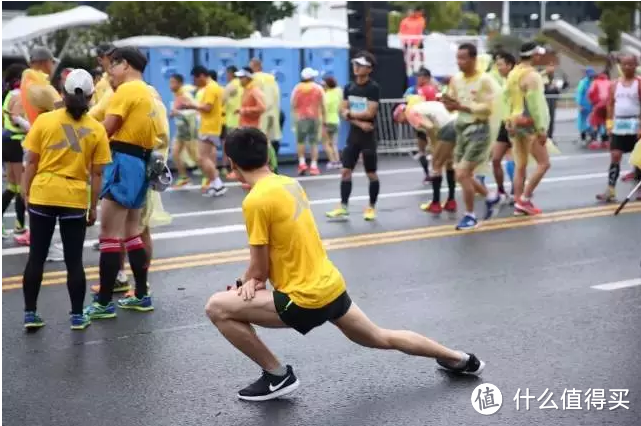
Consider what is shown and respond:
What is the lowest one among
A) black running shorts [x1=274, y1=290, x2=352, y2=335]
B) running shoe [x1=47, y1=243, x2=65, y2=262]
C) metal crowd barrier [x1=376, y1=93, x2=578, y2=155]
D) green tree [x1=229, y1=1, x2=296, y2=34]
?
metal crowd barrier [x1=376, y1=93, x2=578, y2=155]

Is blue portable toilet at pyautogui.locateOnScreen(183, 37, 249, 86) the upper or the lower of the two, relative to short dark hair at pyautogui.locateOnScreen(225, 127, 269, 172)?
lower

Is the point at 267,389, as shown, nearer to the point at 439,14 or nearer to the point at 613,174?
the point at 613,174

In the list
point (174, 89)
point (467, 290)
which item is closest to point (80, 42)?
point (174, 89)

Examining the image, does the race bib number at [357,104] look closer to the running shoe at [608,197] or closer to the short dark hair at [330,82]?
the running shoe at [608,197]

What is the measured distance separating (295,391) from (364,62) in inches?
245

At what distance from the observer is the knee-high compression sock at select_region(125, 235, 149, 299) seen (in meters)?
7.46

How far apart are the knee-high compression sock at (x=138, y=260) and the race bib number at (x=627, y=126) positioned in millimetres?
7540

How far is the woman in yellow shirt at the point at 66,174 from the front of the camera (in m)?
6.72

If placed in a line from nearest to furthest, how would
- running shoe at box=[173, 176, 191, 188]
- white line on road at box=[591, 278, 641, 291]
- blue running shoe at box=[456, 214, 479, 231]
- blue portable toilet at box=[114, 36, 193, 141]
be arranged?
white line on road at box=[591, 278, 641, 291], blue running shoe at box=[456, 214, 479, 231], running shoe at box=[173, 176, 191, 188], blue portable toilet at box=[114, 36, 193, 141]

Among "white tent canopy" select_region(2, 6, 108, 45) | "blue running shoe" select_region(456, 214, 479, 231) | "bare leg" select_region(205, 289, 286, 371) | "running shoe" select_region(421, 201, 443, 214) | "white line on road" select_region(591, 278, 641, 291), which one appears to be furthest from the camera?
"white tent canopy" select_region(2, 6, 108, 45)

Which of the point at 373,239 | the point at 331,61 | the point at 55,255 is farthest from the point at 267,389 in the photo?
the point at 331,61

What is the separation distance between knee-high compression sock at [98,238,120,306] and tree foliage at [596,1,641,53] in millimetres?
42617

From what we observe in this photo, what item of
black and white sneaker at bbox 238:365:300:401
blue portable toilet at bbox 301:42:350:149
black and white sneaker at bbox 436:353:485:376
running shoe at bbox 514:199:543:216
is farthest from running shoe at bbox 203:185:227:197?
black and white sneaker at bbox 238:365:300:401

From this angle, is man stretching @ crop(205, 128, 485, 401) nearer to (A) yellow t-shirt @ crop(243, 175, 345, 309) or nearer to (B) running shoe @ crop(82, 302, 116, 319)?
(A) yellow t-shirt @ crop(243, 175, 345, 309)
